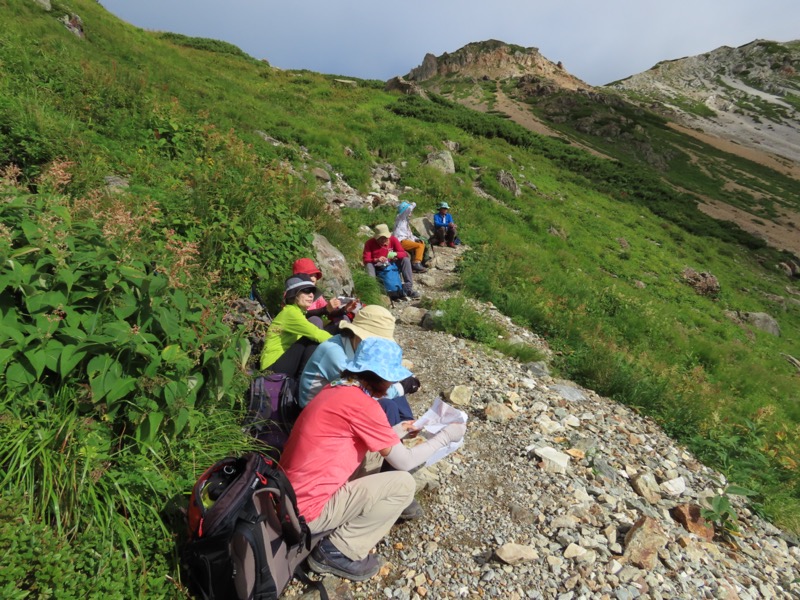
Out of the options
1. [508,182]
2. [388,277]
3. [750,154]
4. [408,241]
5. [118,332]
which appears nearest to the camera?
[118,332]

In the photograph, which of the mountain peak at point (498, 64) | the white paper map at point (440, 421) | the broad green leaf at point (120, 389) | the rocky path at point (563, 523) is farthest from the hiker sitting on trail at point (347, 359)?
the mountain peak at point (498, 64)

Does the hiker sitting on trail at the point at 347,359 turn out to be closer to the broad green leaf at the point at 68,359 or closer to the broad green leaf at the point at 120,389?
the broad green leaf at the point at 120,389

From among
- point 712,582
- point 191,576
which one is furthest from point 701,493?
point 191,576

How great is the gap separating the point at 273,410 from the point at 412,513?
55.2 inches

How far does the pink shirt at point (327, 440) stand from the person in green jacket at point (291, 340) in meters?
1.46

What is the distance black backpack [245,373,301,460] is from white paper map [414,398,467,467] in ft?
3.57

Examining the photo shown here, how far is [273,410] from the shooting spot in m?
3.55

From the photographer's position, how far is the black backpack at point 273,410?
11.1 ft

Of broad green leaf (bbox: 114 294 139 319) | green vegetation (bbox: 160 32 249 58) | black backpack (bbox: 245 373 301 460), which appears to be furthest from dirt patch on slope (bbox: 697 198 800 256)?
broad green leaf (bbox: 114 294 139 319)

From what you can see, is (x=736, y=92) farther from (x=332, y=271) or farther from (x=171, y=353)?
(x=171, y=353)

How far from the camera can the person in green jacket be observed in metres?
4.25

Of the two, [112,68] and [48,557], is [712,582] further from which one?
[112,68]

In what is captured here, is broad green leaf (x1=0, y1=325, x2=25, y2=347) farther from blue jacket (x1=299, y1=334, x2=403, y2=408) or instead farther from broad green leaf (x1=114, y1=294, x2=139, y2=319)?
blue jacket (x1=299, y1=334, x2=403, y2=408)

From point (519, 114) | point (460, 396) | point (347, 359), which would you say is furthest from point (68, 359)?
point (519, 114)
